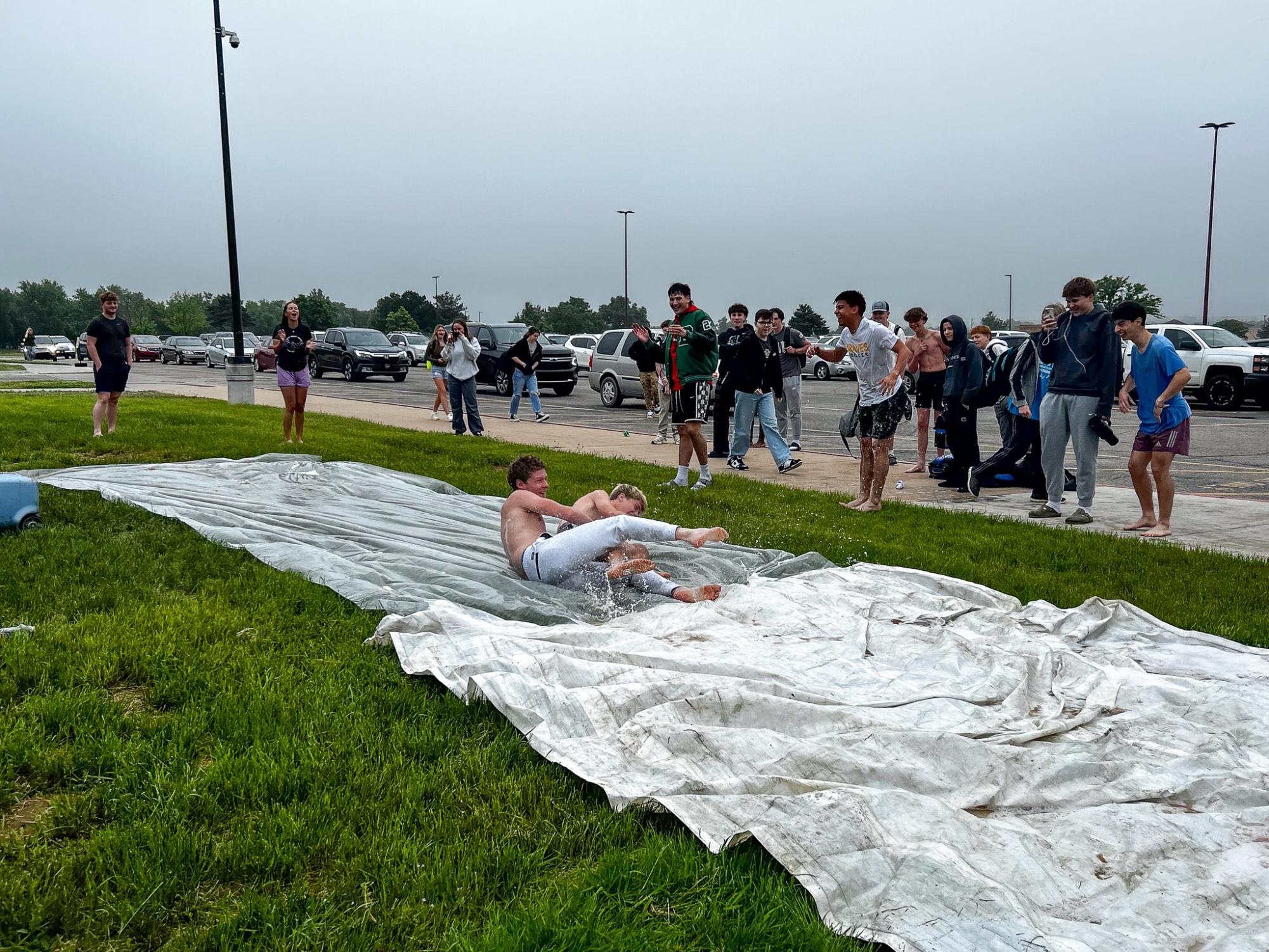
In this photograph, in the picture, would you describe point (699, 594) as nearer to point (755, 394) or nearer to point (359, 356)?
point (755, 394)

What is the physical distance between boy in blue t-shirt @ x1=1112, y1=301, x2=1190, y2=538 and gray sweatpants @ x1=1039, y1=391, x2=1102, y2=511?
408 millimetres

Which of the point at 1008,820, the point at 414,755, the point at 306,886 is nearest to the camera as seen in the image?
the point at 306,886

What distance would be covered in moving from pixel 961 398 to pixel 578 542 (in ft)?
22.0

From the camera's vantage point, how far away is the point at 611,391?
78.7ft

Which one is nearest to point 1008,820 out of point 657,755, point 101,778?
point 657,755

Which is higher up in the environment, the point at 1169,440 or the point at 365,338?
the point at 365,338

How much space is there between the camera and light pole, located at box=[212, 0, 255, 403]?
21469mm

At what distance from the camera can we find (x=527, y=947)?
2.48 metres

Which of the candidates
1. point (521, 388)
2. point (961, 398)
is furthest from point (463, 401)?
point (961, 398)

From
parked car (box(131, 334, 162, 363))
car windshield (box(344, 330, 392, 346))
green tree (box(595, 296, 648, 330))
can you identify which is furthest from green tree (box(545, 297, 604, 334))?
car windshield (box(344, 330, 392, 346))

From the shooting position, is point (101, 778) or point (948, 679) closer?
point (101, 778)

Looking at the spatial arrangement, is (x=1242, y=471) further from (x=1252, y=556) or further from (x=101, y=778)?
(x=101, y=778)

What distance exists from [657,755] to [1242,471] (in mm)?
11591

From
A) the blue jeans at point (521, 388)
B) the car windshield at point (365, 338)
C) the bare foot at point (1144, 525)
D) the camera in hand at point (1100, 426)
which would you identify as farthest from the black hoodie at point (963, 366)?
the car windshield at point (365, 338)
